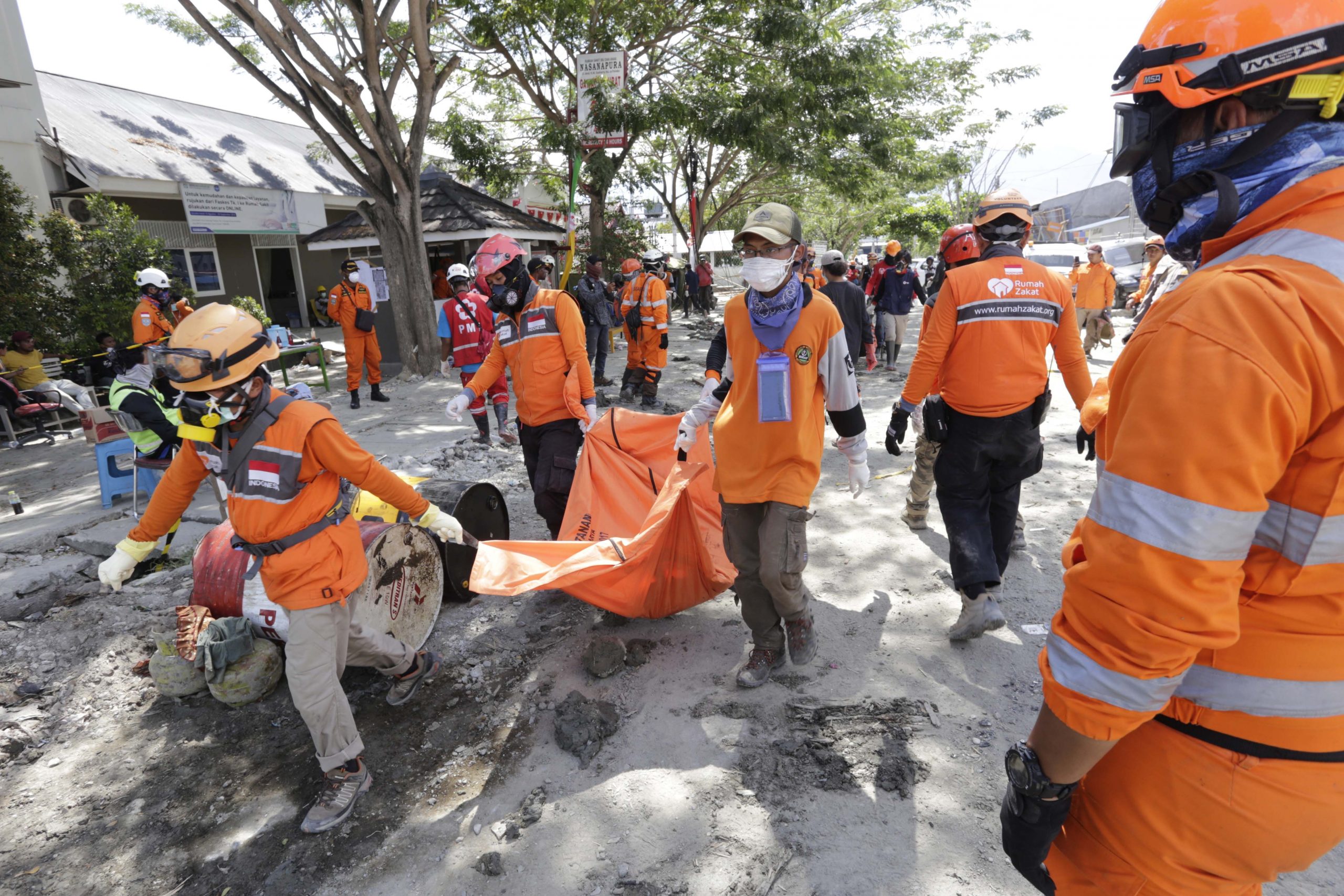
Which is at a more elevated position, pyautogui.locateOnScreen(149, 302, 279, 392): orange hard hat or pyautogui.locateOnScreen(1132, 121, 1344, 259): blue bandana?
pyautogui.locateOnScreen(1132, 121, 1344, 259): blue bandana

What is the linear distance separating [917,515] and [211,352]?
14.1ft

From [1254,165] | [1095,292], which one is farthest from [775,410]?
[1095,292]

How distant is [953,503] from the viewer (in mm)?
3500

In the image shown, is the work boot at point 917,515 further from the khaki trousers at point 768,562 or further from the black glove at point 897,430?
the khaki trousers at point 768,562

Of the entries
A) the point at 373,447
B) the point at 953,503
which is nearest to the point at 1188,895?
the point at 953,503

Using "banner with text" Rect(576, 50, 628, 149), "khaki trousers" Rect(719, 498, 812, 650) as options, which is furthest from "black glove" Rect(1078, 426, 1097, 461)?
"banner with text" Rect(576, 50, 628, 149)

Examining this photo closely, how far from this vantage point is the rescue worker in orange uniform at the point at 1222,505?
37.4 inches

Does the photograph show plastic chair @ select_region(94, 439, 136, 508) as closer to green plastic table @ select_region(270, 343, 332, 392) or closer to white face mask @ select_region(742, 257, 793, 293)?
green plastic table @ select_region(270, 343, 332, 392)

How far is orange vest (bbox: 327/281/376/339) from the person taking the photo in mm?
9352

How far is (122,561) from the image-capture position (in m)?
2.87

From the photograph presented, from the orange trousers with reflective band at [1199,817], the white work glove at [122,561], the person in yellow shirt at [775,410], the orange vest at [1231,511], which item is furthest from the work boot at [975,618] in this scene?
the white work glove at [122,561]

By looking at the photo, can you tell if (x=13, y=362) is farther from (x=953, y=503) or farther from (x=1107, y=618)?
(x=1107, y=618)

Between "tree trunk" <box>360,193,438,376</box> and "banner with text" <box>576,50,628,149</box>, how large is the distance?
288 centimetres

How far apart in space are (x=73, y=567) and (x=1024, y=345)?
19.4 feet
